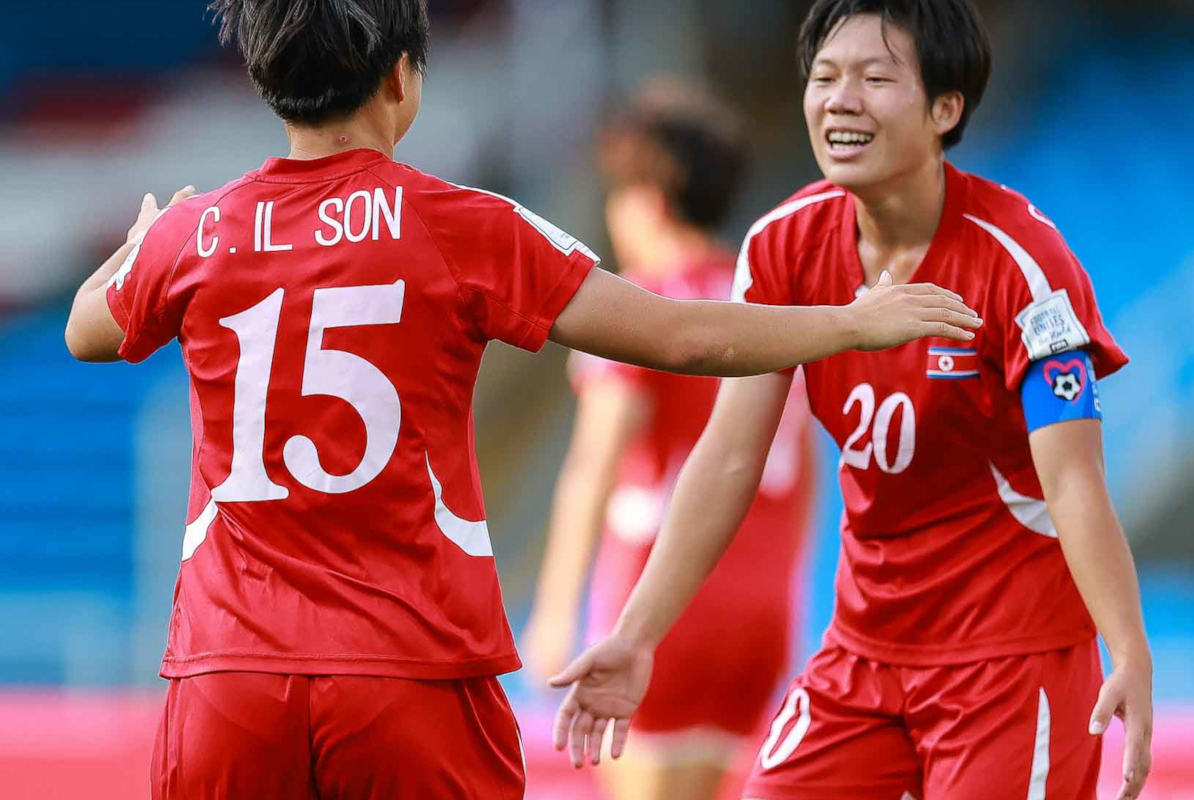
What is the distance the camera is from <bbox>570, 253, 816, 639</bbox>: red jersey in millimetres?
4359

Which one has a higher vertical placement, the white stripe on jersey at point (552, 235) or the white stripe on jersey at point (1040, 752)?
the white stripe on jersey at point (552, 235)

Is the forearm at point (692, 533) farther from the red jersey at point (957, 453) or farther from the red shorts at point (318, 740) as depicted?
the red shorts at point (318, 740)

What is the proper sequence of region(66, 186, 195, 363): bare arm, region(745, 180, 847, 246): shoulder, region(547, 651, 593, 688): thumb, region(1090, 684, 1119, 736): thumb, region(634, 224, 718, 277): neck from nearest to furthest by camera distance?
region(66, 186, 195, 363): bare arm < region(1090, 684, 1119, 736): thumb < region(547, 651, 593, 688): thumb < region(745, 180, 847, 246): shoulder < region(634, 224, 718, 277): neck

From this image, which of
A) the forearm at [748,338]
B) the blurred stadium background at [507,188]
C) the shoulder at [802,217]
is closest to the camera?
the forearm at [748,338]

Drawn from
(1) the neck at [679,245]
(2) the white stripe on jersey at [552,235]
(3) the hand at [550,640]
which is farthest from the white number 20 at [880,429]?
(3) the hand at [550,640]

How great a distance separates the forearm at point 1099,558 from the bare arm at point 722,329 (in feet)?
1.56

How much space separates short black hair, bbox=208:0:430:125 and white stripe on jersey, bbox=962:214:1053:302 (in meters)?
1.11

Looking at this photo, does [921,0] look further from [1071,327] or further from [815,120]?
[1071,327]

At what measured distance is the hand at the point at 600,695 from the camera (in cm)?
298

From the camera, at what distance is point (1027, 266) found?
2.89 m

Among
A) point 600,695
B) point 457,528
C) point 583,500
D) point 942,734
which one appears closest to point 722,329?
point 457,528

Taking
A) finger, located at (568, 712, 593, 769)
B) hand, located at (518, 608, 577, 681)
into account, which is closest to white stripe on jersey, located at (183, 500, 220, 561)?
finger, located at (568, 712, 593, 769)

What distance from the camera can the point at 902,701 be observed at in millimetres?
3021

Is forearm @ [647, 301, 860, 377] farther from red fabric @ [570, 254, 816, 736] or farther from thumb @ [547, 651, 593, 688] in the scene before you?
red fabric @ [570, 254, 816, 736]
